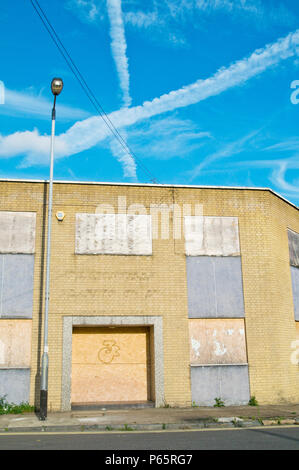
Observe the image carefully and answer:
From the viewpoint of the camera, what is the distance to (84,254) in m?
16.3

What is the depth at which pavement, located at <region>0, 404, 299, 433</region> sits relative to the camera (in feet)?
39.1

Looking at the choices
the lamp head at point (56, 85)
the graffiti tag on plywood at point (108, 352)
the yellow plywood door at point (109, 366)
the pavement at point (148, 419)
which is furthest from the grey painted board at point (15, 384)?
the lamp head at point (56, 85)

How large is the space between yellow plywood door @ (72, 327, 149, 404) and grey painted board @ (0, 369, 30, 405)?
157 centimetres

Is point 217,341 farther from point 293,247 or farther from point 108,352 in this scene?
point 293,247

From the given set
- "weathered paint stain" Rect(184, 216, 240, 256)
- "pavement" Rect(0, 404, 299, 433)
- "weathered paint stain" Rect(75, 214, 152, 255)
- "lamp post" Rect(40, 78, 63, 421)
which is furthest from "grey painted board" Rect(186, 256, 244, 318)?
"lamp post" Rect(40, 78, 63, 421)

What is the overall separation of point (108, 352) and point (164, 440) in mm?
6502

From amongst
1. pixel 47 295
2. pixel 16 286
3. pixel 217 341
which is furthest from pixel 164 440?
pixel 16 286

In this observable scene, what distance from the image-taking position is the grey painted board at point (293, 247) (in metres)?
18.9

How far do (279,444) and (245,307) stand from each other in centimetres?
765

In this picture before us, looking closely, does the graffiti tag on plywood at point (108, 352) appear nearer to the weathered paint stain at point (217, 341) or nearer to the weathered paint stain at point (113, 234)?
the weathered paint stain at point (217, 341)

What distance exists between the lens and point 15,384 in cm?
1511

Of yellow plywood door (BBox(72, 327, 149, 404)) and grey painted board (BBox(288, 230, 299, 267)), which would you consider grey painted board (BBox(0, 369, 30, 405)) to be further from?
grey painted board (BBox(288, 230, 299, 267))

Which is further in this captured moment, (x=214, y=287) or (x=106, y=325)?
(x=214, y=287)
